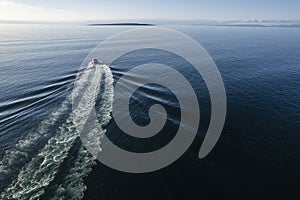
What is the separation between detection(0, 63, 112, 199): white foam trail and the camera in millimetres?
30219

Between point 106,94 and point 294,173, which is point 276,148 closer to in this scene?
point 294,173

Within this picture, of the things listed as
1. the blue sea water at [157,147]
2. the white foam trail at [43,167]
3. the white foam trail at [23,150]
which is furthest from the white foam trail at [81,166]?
the white foam trail at [23,150]

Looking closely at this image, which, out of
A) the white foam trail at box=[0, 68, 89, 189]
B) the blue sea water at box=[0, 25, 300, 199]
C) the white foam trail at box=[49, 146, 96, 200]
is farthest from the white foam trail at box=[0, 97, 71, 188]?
the white foam trail at box=[49, 146, 96, 200]

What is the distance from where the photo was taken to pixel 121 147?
137ft

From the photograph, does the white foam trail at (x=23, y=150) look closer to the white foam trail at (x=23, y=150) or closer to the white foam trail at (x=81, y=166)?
the white foam trail at (x=23, y=150)

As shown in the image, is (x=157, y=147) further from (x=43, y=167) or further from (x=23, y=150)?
(x=23, y=150)

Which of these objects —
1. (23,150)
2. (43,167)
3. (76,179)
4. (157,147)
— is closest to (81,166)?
(76,179)

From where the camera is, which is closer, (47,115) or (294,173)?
(294,173)

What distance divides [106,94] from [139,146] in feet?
80.7

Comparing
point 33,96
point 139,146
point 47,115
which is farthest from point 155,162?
point 33,96

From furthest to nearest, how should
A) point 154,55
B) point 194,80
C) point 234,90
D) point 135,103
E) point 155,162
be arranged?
point 154,55
point 194,80
point 234,90
point 135,103
point 155,162

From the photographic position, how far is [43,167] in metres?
34.5

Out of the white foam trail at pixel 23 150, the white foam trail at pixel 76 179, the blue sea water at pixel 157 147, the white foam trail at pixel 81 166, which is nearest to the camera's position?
the white foam trail at pixel 76 179

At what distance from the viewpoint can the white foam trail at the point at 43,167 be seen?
30.2 meters
